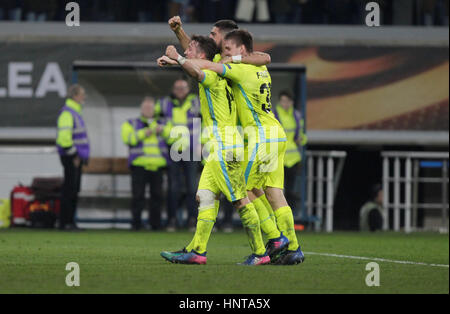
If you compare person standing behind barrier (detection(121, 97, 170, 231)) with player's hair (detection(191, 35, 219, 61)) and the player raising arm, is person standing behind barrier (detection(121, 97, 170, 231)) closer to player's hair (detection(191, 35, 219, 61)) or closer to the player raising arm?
the player raising arm

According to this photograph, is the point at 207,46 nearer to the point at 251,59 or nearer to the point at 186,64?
the point at 251,59

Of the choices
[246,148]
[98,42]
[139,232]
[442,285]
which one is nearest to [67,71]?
[98,42]

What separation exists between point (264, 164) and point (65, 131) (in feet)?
21.1

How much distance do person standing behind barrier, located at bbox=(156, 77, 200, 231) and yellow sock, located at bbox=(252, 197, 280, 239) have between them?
5965 mm

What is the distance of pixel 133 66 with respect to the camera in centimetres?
1507

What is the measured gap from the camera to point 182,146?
14766mm

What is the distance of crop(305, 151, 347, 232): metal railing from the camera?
15.6 m

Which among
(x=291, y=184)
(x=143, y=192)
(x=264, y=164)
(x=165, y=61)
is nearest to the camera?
(x=165, y=61)

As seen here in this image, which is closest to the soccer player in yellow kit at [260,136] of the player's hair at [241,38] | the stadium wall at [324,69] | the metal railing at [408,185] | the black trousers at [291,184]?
the player's hair at [241,38]

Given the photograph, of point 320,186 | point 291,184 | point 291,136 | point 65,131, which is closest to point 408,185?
point 320,186

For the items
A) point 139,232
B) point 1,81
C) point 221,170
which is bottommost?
point 139,232

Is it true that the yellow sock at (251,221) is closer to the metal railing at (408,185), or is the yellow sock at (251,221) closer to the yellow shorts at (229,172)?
the yellow shorts at (229,172)
